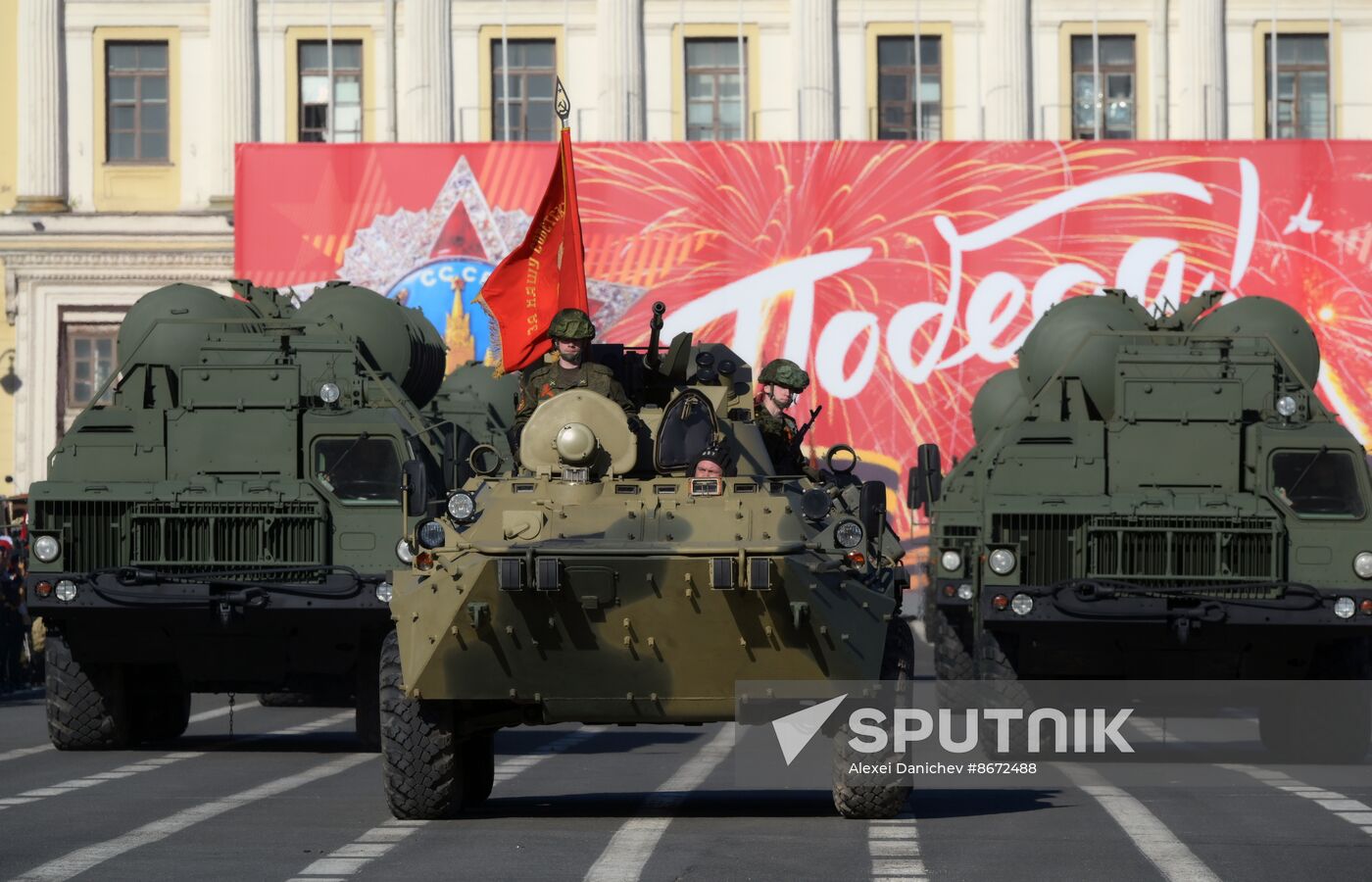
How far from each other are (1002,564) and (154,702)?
6498 mm

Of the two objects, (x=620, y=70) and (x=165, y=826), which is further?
(x=620, y=70)

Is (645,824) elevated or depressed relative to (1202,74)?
depressed

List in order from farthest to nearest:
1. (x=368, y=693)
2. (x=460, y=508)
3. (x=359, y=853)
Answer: (x=368, y=693) → (x=460, y=508) → (x=359, y=853)

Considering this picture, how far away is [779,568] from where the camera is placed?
47.8 ft

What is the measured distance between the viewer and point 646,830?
14.5 meters

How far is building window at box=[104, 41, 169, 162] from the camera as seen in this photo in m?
53.3

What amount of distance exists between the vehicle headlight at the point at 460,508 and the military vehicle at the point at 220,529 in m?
5.16

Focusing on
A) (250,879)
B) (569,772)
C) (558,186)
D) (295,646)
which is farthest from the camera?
(558,186)

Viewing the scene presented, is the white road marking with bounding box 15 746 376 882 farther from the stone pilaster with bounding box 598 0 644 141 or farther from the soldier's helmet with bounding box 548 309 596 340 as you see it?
the stone pilaster with bounding box 598 0 644 141

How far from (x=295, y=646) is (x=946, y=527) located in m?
5.22

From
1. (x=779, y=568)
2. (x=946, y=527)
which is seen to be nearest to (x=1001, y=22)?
(x=946, y=527)

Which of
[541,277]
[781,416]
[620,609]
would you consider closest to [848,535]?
[620,609]

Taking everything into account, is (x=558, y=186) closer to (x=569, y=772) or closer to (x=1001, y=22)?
Answer: (x=569, y=772)

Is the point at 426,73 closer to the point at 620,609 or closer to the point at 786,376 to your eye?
the point at 786,376
